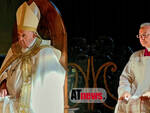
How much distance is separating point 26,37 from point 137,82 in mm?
1312

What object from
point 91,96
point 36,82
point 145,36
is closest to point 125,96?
point 91,96

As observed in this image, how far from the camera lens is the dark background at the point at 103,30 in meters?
3.26

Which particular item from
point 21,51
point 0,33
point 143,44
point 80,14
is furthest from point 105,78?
point 0,33

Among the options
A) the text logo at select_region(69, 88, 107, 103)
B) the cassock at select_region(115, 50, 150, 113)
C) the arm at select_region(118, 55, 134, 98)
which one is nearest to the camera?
the cassock at select_region(115, 50, 150, 113)

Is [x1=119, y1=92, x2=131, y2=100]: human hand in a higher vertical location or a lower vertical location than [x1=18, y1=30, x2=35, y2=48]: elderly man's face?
lower

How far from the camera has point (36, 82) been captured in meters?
3.13

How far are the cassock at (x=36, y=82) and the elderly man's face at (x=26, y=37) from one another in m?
0.05

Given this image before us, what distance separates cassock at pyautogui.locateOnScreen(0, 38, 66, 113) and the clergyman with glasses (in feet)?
2.13

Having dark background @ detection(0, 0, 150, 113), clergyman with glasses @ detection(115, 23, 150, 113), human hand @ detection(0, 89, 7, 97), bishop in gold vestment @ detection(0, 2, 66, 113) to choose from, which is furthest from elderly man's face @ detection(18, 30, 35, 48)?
clergyman with glasses @ detection(115, 23, 150, 113)

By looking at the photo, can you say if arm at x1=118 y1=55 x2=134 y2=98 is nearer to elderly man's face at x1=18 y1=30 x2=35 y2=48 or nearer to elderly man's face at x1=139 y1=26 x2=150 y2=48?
elderly man's face at x1=139 y1=26 x2=150 y2=48

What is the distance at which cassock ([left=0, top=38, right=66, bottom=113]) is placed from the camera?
3092mm

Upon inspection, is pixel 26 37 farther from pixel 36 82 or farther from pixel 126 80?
pixel 126 80

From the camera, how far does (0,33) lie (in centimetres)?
351

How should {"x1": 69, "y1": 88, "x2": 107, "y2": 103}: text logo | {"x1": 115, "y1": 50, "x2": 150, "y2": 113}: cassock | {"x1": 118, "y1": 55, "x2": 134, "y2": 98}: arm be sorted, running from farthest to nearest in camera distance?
{"x1": 69, "y1": 88, "x2": 107, "y2": 103}: text logo → {"x1": 118, "y1": 55, "x2": 134, "y2": 98}: arm → {"x1": 115, "y1": 50, "x2": 150, "y2": 113}: cassock
